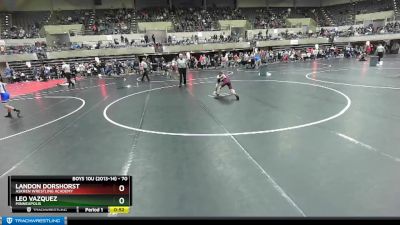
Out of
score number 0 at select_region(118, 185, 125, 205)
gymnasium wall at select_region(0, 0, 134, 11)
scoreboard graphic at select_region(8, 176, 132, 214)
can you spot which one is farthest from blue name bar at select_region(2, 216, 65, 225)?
gymnasium wall at select_region(0, 0, 134, 11)

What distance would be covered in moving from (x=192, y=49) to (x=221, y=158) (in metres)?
29.1

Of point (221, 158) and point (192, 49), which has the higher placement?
point (192, 49)

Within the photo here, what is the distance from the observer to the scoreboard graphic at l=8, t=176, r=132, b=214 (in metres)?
2.93

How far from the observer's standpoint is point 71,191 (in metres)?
2.95

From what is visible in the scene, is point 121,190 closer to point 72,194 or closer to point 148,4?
point 72,194

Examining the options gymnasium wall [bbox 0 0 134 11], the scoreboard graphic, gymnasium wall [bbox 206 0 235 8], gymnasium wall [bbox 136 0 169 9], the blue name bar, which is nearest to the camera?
the blue name bar

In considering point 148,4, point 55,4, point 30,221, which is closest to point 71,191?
point 30,221

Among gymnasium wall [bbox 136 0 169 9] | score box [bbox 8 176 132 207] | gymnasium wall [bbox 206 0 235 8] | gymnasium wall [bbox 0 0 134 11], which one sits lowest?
score box [bbox 8 176 132 207]

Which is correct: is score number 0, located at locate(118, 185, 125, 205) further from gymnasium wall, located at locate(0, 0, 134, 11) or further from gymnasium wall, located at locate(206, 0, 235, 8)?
gymnasium wall, located at locate(206, 0, 235, 8)

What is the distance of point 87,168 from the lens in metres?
6.42

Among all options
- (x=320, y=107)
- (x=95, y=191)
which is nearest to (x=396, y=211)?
(x=95, y=191)

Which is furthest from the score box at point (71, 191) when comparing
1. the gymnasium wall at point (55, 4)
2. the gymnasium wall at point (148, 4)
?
the gymnasium wall at point (148, 4)

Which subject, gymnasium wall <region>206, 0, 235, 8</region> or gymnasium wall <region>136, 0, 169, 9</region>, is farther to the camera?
gymnasium wall <region>206, 0, 235, 8</region>

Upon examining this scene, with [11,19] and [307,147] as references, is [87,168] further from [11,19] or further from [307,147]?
[11,19]
